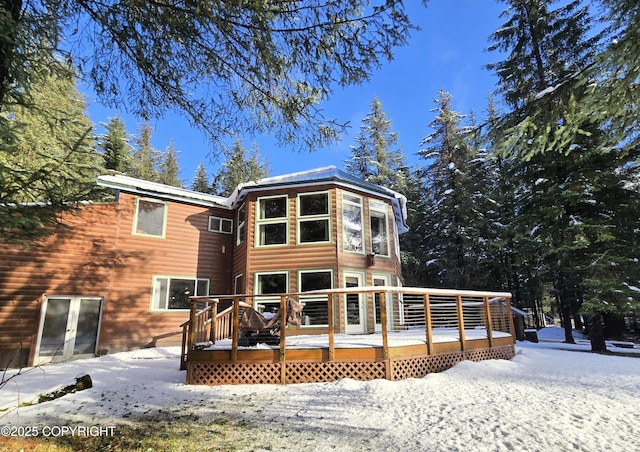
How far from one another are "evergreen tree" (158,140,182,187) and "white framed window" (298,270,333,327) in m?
20.6

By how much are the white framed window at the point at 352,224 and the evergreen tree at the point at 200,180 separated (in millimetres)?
19780

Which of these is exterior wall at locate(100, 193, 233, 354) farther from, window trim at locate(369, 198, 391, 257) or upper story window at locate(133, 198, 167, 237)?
window trim at locate(369, 198, 391, 257)

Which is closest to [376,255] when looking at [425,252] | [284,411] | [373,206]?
[373,206]

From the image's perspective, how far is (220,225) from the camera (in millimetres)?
13055

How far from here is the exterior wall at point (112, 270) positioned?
9.28m

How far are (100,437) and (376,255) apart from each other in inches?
351

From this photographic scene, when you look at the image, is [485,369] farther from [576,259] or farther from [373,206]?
[576,259]

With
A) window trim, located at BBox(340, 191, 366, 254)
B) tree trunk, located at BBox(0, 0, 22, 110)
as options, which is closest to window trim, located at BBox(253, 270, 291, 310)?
window trim, located at BBox(340, 191, 366, 254)

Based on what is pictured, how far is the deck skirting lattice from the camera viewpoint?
19.5ft

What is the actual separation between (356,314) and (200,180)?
905 inches

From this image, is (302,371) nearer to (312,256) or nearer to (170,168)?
(312,256)

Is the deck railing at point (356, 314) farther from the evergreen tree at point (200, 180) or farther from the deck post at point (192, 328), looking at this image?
the evergreen tree at point (200, 180)

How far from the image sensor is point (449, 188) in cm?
2197

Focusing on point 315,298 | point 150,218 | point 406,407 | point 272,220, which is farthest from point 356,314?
point 150,218
